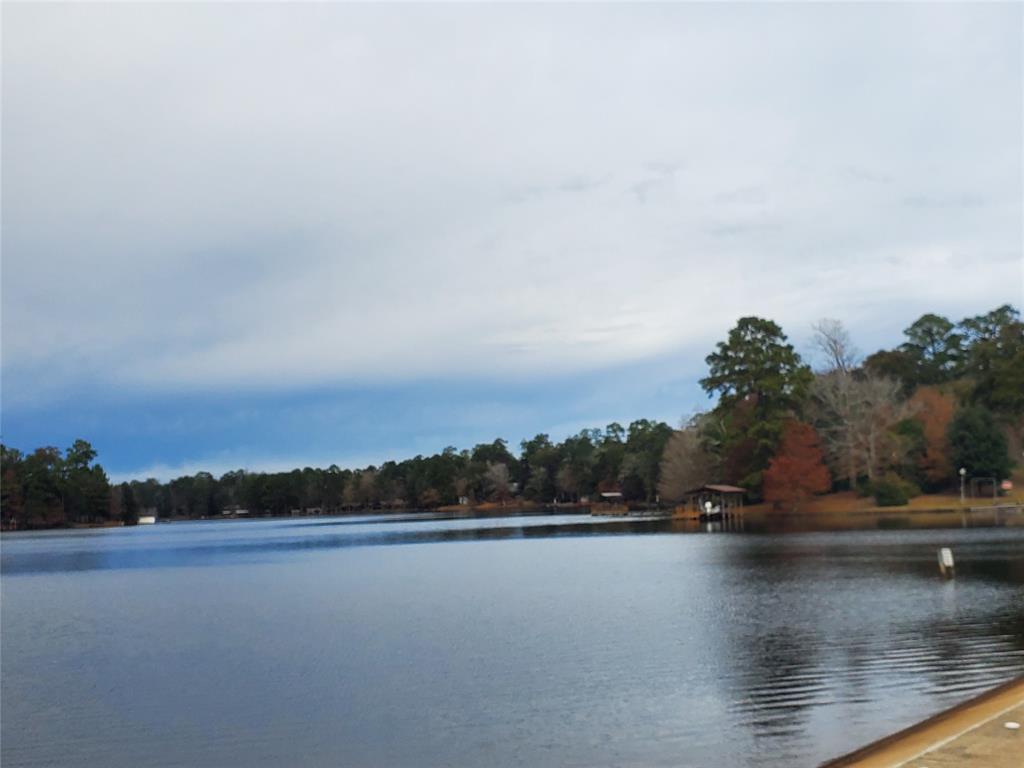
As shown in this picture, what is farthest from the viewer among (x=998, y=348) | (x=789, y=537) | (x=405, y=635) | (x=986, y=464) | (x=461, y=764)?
(x=998, y=348)

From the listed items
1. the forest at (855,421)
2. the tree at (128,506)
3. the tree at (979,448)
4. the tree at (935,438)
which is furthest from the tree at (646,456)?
the tree at (128,506)

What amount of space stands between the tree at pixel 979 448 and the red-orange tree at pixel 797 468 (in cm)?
896

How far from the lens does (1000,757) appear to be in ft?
28.7

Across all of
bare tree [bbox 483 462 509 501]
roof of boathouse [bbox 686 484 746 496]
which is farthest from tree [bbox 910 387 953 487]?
bare tree [bbox 483 462 509 501]

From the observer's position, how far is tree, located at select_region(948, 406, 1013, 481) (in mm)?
67625

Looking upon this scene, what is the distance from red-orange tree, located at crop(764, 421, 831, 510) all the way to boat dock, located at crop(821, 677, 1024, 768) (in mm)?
58915

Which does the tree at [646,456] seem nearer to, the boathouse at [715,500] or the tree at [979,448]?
the boathouse at [715,500]

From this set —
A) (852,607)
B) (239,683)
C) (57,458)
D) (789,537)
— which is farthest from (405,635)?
(57,458)

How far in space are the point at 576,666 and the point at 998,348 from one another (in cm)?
6794

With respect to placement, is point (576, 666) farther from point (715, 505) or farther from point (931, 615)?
point (715, 505)

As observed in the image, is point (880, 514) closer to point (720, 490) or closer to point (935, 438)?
point (935, 438)

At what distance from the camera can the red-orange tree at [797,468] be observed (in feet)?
235

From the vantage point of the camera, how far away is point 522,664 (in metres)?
18.3

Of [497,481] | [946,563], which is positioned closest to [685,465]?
[946,563]
